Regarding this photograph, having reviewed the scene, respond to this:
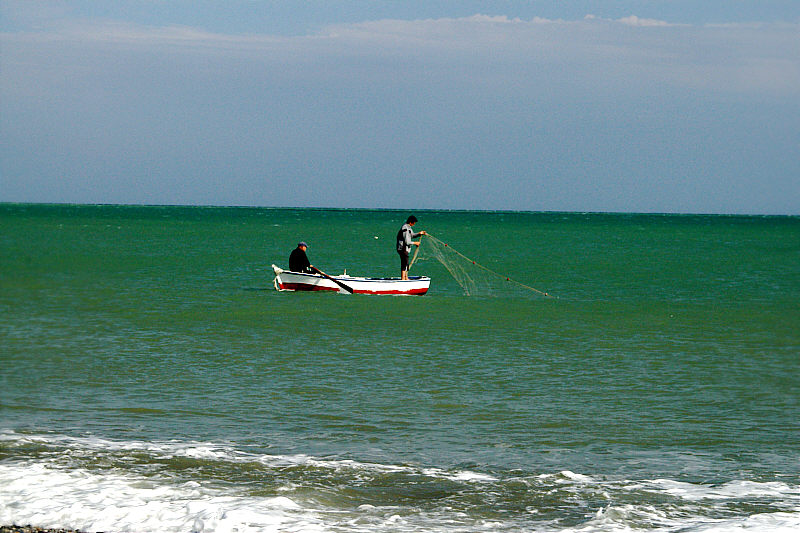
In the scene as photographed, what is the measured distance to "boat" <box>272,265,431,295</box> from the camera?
24875mm

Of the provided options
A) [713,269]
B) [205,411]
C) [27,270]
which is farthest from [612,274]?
[205,411]

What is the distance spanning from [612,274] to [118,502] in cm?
3097

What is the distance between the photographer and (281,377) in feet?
41.3

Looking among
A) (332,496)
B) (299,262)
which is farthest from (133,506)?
(299,262)

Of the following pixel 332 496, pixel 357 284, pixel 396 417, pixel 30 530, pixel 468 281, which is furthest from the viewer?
pixel 468 281

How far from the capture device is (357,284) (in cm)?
2497

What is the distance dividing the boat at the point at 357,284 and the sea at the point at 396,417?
2.01 m

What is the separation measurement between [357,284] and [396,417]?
586 inches

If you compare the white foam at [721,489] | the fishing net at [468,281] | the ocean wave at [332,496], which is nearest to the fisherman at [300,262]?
the fishing net at [468,281]

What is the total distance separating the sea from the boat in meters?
2.01

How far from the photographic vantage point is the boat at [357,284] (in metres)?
24.9

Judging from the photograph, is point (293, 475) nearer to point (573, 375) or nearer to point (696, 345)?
point (573, 375)

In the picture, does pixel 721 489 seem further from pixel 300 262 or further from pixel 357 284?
Result: pixel 300 262

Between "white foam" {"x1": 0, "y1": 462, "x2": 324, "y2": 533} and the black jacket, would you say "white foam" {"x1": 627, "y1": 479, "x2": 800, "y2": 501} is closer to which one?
"white foam" {"x1": 0, "y1": 462, "x2": 324, "y2": 533}
